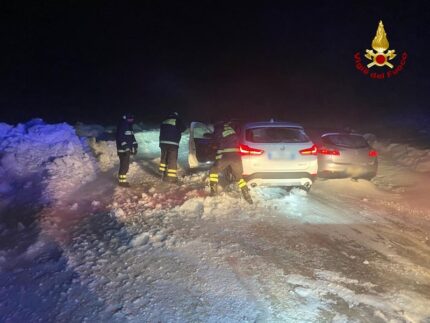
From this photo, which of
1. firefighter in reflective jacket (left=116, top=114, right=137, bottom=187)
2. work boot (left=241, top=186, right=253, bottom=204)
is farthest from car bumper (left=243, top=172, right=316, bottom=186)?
firefighter in reflective jacket (left=116, top=114, right=137, bottom=187)

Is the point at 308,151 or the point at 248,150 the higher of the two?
the point at 248,150

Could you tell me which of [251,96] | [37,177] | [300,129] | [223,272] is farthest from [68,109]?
[223,272]

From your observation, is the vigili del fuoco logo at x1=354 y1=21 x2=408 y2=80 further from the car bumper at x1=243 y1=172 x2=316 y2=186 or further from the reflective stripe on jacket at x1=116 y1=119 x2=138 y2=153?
the reflective stripe on jacket at x1=116 y1=119 x2=138 y2=153

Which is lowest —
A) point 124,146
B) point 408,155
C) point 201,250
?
point 408,155

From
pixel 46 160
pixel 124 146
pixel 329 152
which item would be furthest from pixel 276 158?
pixel 46 160

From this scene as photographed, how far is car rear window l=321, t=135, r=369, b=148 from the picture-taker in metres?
9.80

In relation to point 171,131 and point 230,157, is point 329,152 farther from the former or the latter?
point 171,131

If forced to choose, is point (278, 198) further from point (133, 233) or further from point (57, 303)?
point (57, 303)

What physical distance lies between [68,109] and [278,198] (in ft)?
109

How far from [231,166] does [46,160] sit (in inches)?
198

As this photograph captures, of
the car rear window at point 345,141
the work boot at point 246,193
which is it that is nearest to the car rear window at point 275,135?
the work boot at point 246,193

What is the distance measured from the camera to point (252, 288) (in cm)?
499

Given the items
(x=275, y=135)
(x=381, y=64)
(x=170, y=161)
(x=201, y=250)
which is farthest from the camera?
(x=381, y=64)

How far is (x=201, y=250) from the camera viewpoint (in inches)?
235
